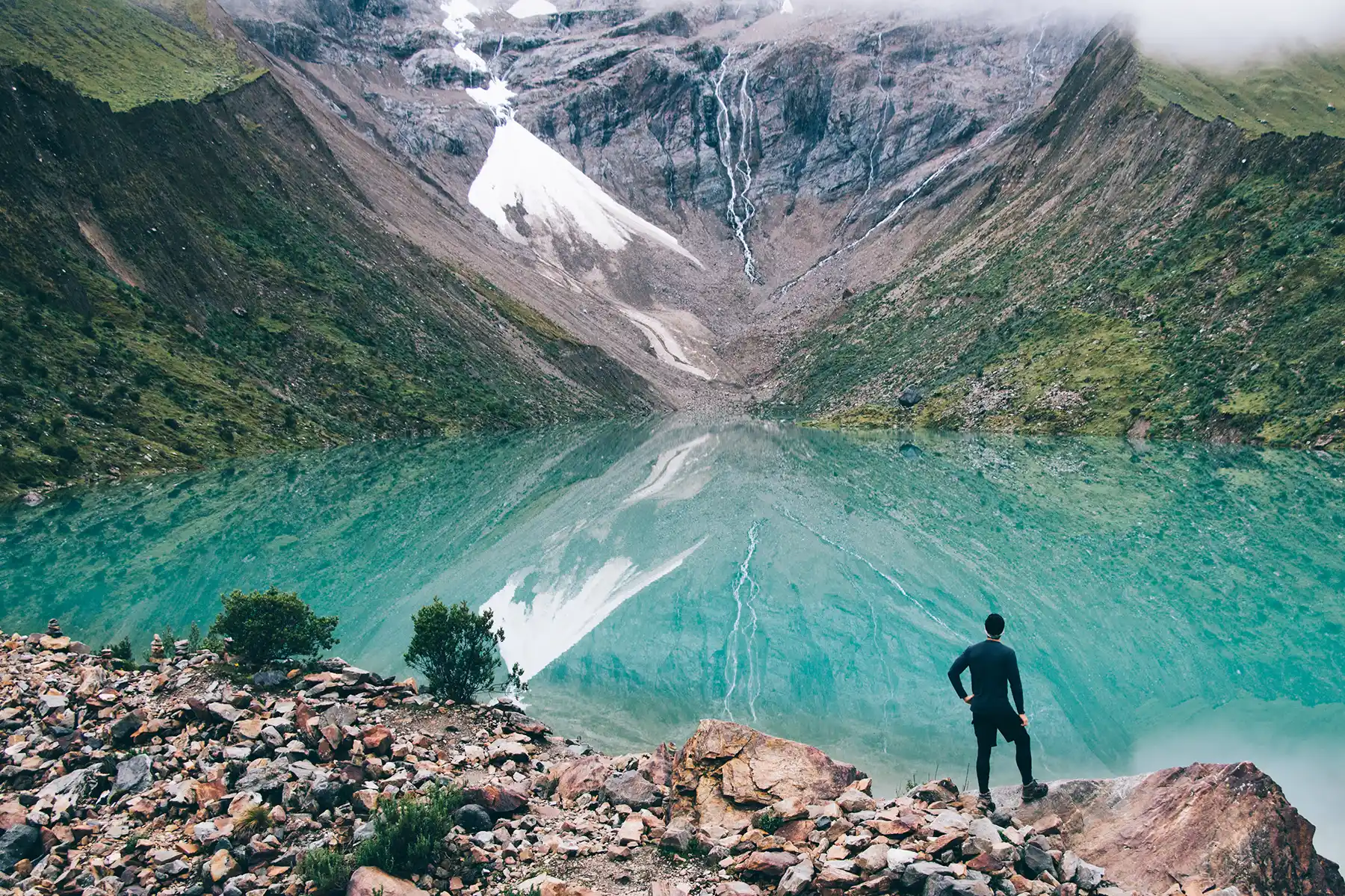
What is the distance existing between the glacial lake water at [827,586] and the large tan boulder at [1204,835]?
3025 millimetres

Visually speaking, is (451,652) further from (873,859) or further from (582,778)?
(873,859)

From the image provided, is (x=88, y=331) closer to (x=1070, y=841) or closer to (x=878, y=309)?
(x=1070, y=841)

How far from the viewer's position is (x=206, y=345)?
78938 millimetres

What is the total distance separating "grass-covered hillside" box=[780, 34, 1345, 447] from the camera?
7550 cm

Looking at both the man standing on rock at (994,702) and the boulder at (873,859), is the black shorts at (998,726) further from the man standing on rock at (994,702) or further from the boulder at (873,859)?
the boulder at (873,859)

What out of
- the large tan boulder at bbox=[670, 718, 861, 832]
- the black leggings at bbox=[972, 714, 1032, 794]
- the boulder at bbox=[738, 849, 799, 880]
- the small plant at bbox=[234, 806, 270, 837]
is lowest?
the small plant at bbox=[234, 806, 270, 837]

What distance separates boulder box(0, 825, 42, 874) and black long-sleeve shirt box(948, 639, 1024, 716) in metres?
12.0

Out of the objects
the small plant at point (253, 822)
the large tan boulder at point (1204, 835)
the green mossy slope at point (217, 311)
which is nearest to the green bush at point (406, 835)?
the small plant at point (253, 822)

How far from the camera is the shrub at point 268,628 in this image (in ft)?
57.0

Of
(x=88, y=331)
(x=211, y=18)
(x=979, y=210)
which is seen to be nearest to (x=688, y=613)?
(x=88, y=331)

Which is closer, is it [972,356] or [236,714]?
[236,714]

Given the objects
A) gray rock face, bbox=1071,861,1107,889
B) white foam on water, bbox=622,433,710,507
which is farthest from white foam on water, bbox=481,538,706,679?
white foam on water, bbox=622,433,710,507

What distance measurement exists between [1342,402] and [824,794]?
71.3m

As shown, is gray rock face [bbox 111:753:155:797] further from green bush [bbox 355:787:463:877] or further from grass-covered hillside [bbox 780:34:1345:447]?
grass-covered hillside [bbox 780:34:1345:447]
